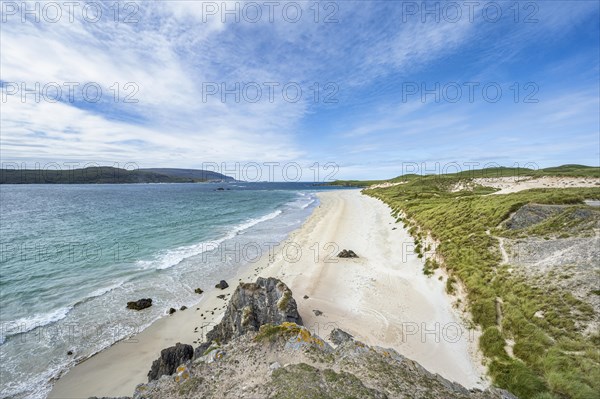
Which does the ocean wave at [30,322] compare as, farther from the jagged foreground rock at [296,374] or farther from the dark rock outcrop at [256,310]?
the jagged foreground rock at [296,374]

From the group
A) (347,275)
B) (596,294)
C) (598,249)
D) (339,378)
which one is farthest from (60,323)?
(598,249)

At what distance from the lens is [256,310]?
44.3ft

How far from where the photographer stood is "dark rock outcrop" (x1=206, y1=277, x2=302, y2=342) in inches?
503

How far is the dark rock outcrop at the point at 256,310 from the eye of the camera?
12.8 metres

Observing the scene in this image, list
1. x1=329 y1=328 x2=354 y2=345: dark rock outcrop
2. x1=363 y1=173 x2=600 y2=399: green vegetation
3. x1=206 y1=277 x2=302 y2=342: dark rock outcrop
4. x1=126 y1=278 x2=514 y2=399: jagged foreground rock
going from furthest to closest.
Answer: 1. x1=206 y1=277 x2=302 y2=342: dark rock outcrop
2. x1=329 y1=328 x2=354 y2=345: dark rock outcrop
3. x1=363 y1=173 x2=600 y2=399: green vegetation
4. x1=126 y1=278 x2=514 y2=399: jagged foreground rock

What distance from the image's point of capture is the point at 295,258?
87.3ft

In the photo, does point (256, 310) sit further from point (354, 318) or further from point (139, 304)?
point (139, 304)

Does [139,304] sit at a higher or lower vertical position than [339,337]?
lower

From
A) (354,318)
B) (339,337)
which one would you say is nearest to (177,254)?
(354,318)

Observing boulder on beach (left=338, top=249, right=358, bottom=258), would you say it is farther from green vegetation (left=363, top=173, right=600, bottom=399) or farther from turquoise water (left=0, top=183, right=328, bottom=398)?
turquoise water (left=0, top=183, right=328, bottom=398)

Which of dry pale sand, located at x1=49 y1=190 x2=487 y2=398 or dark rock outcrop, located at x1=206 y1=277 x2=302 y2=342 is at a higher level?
dark rock outcrop, located at x1=206 y1=277 x2=302 y2=342

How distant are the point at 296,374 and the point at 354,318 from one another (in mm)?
9646

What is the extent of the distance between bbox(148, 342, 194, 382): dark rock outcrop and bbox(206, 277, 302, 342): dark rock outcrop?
58.5 inches

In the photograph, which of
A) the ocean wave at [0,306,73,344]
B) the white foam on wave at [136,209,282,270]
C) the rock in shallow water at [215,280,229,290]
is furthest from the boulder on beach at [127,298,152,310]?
the white foam on wave at [136,209,282,270]
